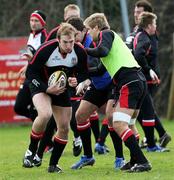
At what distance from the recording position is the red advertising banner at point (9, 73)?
2048 centimetres

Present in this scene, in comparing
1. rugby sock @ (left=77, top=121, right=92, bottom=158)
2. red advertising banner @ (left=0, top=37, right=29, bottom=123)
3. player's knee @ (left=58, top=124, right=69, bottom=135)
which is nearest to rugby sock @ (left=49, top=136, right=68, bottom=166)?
player's knee @ (left=58, top=124, right=69, bottom=135)

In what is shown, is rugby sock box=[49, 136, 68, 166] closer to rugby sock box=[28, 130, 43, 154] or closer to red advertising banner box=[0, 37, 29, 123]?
rugby sock box=[28, 130, 43, 154]

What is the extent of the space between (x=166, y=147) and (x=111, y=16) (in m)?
11.1

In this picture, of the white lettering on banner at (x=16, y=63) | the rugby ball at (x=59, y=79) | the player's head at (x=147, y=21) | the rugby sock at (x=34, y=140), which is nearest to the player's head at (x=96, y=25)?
the rugby ball at (x=59, y=79)

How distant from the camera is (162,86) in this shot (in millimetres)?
24031

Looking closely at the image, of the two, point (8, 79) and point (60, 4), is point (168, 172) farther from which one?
point (60, 4)

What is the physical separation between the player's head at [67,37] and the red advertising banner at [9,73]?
1003 cm

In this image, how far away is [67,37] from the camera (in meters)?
10.5

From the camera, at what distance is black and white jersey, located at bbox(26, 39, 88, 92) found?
10.7 meters

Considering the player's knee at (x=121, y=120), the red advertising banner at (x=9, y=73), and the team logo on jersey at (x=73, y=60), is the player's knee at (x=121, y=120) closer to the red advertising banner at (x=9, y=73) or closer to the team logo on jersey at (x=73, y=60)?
the team logo on jersey at (x=73, y=60)

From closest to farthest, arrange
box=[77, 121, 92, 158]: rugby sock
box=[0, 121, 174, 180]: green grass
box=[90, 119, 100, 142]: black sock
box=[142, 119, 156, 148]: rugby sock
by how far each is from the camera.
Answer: box=[0, 121, 174, 180]: green grass, box=[77, 121, 92, 158]: rugby sock, box=[142, 119, 156, 148]: rugby sock, box=[90, 119, 100, 142]: black sock

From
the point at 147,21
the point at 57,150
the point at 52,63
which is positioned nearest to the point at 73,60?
the point at 52,63

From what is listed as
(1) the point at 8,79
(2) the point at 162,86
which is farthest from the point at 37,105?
(2) the point at 162,86

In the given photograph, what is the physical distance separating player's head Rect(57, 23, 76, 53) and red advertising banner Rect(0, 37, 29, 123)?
32.9 feet
